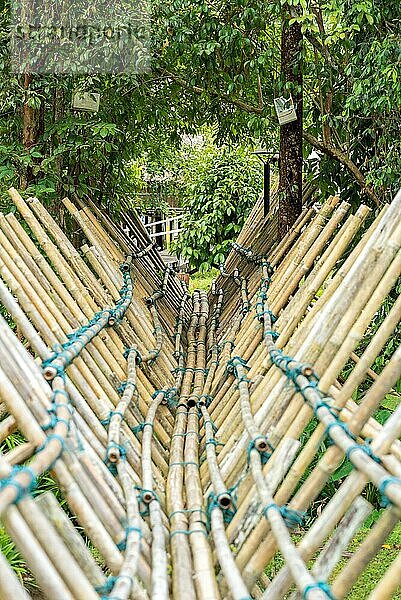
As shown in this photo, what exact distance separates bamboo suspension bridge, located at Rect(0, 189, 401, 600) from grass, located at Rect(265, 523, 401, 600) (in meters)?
0.26

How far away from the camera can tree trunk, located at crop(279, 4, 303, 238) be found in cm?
425

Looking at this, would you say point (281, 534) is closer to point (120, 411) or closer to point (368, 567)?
point (120, 411)

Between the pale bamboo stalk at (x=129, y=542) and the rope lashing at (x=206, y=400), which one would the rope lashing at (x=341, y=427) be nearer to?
the pale bamboo stalk at (x=129, y=542)

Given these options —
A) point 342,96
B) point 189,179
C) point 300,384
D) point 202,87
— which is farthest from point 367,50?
point 189,179

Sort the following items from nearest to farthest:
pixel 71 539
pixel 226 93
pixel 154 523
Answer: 1. pixel 71 539
2. pixel 154 523
3. pixel 226 93

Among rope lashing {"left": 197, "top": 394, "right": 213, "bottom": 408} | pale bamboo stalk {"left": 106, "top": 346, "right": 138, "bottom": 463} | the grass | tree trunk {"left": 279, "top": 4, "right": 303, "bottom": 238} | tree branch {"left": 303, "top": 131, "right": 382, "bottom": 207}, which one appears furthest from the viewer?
tree trunk {"left": 279, "top": 4, "right": 303, "bottom": 238}

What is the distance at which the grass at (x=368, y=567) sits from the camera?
2754 millimetres

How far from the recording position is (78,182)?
443 centimetres

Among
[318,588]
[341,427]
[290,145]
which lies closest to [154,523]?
[341,427]

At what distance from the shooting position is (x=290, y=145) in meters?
4.45

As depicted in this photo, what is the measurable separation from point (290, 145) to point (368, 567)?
2353 mm

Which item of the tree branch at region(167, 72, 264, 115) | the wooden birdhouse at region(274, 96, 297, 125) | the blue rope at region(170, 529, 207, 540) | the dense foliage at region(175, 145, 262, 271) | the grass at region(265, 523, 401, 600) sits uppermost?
the tree branch at region(167, 72, 264, 115)

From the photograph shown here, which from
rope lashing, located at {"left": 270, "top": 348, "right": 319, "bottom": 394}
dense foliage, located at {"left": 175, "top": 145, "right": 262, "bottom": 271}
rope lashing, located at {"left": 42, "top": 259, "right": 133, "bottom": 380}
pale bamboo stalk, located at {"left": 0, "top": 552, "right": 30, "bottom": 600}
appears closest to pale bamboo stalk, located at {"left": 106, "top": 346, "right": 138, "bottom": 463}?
rope lashing, located at {"left": 42, "top": 259, "right": 133, "bottom": 380}

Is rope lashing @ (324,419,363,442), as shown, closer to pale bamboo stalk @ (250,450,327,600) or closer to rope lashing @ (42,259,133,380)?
pale bamboo stalk @ (250,450,327,600)
